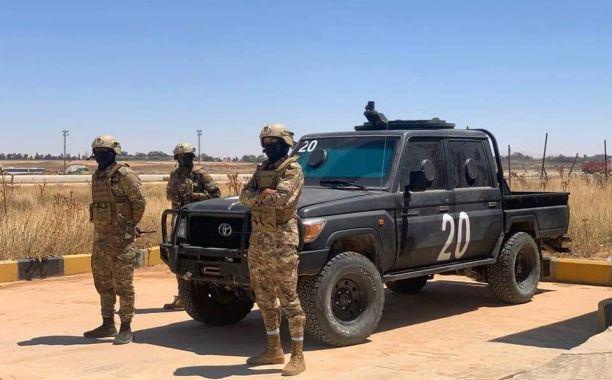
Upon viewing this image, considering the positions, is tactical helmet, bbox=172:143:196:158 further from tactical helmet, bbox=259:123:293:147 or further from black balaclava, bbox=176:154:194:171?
tactical helmet, bbox=259:123:293:147

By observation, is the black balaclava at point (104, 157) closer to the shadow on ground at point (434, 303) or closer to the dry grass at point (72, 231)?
the shadow on ground at point (434, 303)

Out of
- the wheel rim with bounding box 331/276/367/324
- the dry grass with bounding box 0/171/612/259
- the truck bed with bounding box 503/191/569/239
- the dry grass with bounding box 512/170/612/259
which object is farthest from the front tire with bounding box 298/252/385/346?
the dry grass with bounding box 0/171/612/259

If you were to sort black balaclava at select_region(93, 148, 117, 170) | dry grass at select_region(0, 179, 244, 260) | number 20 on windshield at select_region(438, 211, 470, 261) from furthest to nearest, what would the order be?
dry grass at select_region(0, 179, 244, 260), number 20 on windshield at select_region(438, 211, 470, 261), black balaclava at select_region(93, 148, 117, 170)

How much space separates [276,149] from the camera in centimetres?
581

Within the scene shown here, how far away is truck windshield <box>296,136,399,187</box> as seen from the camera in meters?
7.31

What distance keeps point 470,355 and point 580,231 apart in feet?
23.0

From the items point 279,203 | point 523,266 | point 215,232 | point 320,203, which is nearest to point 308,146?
point 320,203

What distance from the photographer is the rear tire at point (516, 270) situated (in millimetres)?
8453

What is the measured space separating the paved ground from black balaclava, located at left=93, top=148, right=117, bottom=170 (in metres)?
1.64

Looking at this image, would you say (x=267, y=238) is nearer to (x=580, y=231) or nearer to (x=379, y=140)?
(x=379, y=140)

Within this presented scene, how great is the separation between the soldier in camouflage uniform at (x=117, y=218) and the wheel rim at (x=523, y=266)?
4.54 meters

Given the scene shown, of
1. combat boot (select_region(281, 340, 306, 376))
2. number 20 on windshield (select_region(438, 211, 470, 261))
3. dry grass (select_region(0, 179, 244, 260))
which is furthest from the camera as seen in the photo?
dry grass (select_region(0, 179, 244, 260))

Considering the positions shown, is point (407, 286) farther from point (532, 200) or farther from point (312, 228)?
point (312, 228)

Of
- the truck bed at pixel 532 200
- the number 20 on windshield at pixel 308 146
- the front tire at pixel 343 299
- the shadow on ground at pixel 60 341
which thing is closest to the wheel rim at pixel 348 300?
the front tire at pixel 343 299
